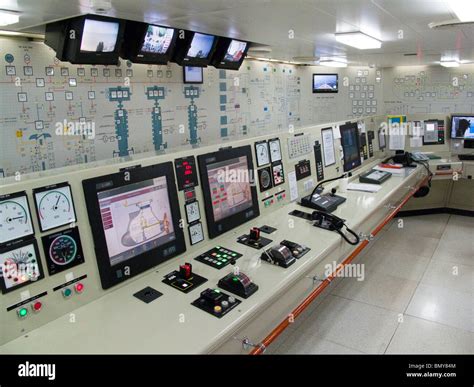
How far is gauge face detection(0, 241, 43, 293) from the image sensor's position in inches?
55.4

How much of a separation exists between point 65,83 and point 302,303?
258cm

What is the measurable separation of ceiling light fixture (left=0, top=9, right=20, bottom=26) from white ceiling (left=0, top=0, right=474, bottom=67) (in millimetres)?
51

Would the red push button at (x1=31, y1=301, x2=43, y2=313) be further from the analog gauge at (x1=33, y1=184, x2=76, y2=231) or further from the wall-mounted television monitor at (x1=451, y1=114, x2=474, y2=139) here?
the wall-mounted television monitor at (x1=451, y1=114, x2=474, y2=139)

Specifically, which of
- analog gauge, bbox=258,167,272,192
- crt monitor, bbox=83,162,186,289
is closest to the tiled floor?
analog gauge, bbox=258,167,272,192

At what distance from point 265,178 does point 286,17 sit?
1127mm

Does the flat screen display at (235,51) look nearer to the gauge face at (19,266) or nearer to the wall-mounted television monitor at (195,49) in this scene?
Result: the wall-mounted television monitor at (195,49)

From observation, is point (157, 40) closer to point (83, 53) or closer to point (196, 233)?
point (83, 53)

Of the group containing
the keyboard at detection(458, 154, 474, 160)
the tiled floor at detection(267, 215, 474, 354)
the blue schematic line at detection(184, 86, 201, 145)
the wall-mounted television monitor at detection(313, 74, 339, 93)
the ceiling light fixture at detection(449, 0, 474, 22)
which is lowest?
the tiled floor at detection(267, 215, 474, 354)

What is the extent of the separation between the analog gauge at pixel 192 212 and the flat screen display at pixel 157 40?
179cm

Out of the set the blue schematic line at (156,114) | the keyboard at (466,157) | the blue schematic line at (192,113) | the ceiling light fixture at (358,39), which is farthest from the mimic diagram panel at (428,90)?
the blue schematic line at (156,114)

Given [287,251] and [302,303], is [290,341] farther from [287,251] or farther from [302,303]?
[287,251]

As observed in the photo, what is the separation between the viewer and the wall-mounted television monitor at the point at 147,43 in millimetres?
3199

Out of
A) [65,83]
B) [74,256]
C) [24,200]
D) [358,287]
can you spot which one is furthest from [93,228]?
[358,287]

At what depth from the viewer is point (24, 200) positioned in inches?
58.1
